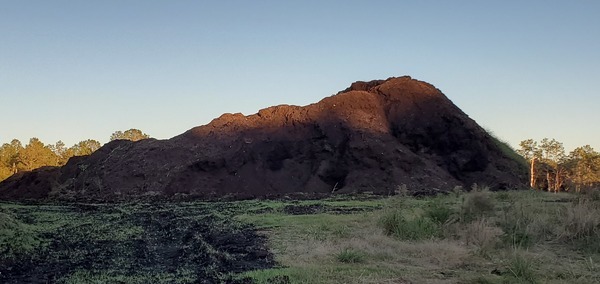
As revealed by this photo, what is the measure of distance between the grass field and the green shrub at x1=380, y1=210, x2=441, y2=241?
0.09 feet

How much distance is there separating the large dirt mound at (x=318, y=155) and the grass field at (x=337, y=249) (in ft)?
67.1

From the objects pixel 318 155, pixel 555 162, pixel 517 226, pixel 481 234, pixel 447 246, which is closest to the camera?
pixel 447 246

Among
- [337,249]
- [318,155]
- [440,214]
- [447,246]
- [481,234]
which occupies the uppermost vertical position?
[318,155]

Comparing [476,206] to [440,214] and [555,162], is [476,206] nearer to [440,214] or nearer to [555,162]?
[440,214]

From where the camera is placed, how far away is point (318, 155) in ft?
135

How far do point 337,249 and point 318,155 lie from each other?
30116 millimetres

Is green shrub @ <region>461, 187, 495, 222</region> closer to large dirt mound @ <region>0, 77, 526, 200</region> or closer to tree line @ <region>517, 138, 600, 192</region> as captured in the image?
large dirt mound @ <region>0, 77, 526, 200</region>

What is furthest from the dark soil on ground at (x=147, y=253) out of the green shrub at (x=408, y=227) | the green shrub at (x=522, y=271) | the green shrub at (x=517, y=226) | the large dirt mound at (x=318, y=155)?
the large dirt mound at (x=318, y=155)

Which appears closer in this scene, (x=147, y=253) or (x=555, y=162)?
(x=147, y=253)

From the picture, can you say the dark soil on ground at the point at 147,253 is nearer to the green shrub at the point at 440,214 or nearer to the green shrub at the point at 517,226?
the green shrub at the point at 440,214

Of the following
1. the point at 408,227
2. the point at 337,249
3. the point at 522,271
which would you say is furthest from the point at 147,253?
the point at 522,271

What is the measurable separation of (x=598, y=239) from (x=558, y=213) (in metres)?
2.42

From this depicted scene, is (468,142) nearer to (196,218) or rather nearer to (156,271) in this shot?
(196,218)

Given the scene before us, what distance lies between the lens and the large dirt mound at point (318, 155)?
3800cm
